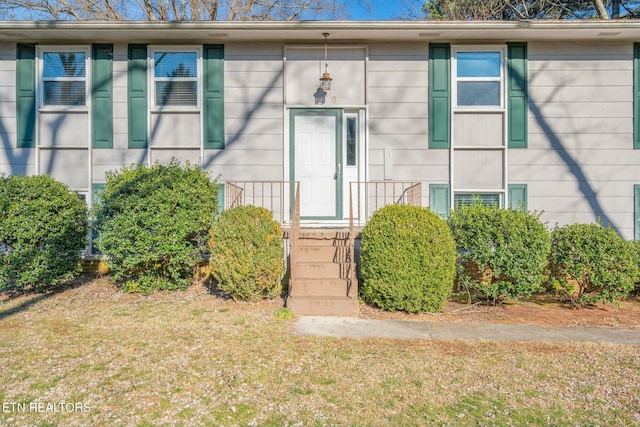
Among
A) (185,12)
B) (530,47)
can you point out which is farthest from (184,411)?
(185,12)

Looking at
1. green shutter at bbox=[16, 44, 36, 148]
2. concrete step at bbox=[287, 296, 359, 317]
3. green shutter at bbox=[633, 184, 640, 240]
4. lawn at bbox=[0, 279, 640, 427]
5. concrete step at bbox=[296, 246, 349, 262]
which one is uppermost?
green shutter at bbox=[16, 44, 36, 148]

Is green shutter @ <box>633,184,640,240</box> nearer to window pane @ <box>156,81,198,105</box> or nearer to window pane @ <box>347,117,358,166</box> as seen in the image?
window pane @ <box>347,117,358,166</box>

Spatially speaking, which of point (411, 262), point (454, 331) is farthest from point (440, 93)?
point (454, 331)

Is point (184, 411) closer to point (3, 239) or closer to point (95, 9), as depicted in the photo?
point (3, 239)

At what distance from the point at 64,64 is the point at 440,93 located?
637 centimetres

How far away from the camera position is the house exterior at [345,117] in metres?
7.08

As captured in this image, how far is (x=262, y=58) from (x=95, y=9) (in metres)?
9.69

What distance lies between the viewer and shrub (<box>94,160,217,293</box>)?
18.6 feet

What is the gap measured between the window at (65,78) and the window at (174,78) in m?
1.23

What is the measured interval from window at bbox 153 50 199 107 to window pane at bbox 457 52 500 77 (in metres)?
4.48

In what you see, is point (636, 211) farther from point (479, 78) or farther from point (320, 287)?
point (320, 287)

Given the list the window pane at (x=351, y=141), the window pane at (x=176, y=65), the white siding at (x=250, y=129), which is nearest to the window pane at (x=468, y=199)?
the window pane at (x=351, y=141)

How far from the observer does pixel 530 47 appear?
7.12 m

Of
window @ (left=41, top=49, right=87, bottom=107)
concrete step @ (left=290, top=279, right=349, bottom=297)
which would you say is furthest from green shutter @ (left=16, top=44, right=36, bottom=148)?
concrete step @ (left=290, top=279, right=349, bottom=297)
